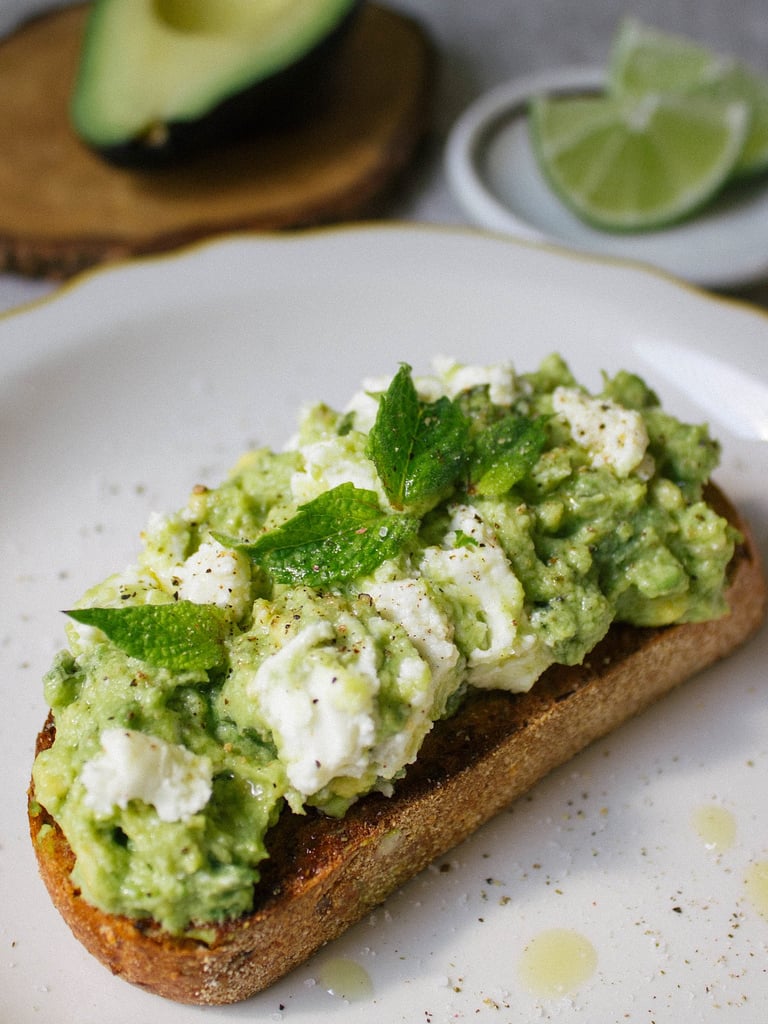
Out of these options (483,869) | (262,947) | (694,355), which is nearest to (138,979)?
(262,947)

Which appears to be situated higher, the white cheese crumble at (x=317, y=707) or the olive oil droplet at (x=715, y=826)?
the white cheese crumble at (x=317, y=707)

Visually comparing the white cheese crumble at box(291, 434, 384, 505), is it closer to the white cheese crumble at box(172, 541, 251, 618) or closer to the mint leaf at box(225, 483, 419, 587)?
the mint leaf at box(225, 483, 419, 587)

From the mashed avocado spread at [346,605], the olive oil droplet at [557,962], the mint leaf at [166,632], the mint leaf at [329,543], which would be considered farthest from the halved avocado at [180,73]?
the olive oil droplet at [557,962]

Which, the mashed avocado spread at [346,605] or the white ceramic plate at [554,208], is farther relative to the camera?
the white ceramic plate at [554,208]

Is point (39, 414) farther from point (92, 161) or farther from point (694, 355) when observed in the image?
point (694, 355)

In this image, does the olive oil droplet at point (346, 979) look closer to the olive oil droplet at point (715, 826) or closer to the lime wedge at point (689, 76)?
the olive oil droplet at point (715, 826)

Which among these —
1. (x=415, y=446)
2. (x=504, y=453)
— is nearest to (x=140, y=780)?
(x=415, y=446)
